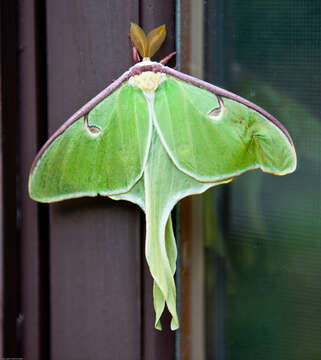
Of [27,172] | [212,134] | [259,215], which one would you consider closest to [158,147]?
[212,134]

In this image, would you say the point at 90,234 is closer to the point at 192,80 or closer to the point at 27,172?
the point at 27,172

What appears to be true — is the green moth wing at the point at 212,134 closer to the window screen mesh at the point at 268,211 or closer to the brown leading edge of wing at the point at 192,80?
the brown leading edge of wing at the point at 192,80

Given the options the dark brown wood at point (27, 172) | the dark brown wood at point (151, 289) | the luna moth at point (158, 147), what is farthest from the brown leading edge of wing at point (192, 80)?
the dark brown wood at point (27, 172)

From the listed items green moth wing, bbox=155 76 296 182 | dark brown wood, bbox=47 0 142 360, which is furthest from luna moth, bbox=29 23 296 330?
dark brown wood, bbox=47 0 142 360

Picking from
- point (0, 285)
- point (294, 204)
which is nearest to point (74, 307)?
point (0, 285)

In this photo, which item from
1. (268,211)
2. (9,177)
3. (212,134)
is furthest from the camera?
(9,177)
